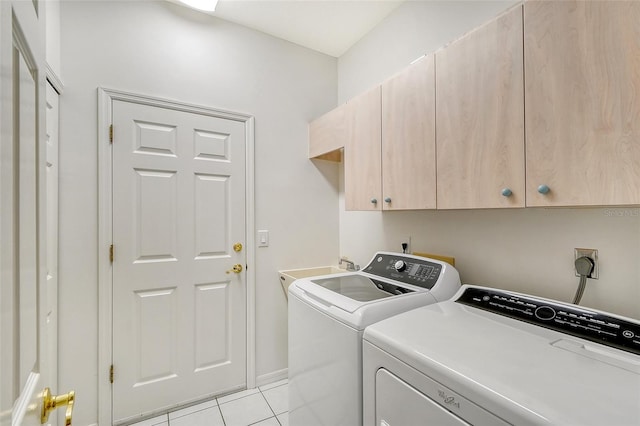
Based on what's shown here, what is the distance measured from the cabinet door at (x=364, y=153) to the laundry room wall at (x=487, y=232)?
0.37 metres

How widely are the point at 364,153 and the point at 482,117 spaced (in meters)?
0.77

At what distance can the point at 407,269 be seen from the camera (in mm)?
1664

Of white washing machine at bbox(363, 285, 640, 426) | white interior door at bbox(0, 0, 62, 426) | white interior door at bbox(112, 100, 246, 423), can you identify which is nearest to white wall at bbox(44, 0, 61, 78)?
white interior door at bbox(112, 100, 246, 423)

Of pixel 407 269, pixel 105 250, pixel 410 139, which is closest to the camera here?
pixel 410 139

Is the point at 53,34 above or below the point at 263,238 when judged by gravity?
above

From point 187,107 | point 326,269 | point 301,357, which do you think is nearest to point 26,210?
point 301,357

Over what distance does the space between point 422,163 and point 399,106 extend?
36 cm

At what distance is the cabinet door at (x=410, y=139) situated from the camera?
4.72 ft

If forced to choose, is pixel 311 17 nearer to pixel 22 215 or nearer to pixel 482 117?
pixel 482 117

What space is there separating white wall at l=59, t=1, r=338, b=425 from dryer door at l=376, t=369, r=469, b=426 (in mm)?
1480

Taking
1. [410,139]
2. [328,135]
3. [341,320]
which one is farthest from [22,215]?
[328,135]

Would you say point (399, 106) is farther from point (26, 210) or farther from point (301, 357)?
point (26, 210)

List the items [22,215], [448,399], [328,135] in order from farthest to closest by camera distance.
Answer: [328,135] → [448,399] → [22,215]

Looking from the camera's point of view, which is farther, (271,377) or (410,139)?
(271,377)
